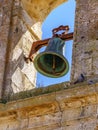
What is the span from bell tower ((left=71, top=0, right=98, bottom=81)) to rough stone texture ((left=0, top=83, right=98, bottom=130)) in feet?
1.42

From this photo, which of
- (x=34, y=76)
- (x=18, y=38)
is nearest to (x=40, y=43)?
(x=18, y=38)

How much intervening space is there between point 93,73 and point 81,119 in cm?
70

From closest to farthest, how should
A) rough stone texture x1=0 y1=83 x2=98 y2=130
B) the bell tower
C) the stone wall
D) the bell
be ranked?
rough stone texture x1=0 y1=83 x2=98 y2=130 → the bell tower → the bell → the stone wall

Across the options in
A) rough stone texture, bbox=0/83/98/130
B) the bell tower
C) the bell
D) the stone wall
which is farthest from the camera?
the stone wall

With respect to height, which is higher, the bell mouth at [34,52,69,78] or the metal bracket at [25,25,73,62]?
the metal bracket at [25,25,73,62]

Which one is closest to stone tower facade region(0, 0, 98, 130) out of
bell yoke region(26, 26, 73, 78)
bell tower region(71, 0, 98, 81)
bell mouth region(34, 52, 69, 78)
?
bell tower region(71, 0, 98, 81)

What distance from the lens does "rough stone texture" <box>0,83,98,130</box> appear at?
26.5ft

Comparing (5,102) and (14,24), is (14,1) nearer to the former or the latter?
(14,24)

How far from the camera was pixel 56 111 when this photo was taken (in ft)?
27.3

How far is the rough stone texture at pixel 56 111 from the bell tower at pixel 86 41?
434 mm

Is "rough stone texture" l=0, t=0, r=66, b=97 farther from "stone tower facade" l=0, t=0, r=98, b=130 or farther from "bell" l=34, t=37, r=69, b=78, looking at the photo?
"bell" l=34, t=37, r=69, b=78

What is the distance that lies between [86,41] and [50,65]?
2.20 ft

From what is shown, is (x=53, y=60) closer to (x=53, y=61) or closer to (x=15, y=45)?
(x=53, y=61)

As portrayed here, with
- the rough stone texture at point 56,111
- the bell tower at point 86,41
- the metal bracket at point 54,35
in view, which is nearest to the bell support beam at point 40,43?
the metal bracket at point 54,35
